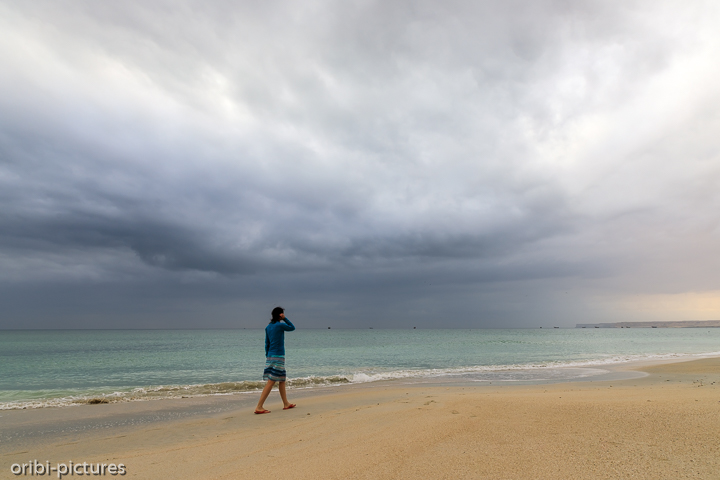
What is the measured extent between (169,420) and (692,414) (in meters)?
11.3

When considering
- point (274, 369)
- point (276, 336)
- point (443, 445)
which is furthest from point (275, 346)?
point (443, 445)

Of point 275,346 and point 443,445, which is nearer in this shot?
point 443,445

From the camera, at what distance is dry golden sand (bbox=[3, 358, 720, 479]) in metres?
4.32

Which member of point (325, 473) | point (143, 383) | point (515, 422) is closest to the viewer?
point (325, 473)

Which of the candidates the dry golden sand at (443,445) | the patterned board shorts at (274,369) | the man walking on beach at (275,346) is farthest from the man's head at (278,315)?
the dry golden sand at (443,445)

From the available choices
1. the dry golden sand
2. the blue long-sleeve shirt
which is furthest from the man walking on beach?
the dry golden sand

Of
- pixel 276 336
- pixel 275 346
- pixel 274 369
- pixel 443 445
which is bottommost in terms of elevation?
pixel 443 445

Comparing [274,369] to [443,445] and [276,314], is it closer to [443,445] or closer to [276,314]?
[276,314]

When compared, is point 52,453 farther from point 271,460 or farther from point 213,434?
point 271,460

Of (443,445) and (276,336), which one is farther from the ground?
(276,336)

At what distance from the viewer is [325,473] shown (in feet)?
14.9

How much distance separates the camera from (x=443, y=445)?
211 inches

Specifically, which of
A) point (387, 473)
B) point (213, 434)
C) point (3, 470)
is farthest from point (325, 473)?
point (3, 470)

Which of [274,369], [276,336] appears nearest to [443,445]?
[276,336]
